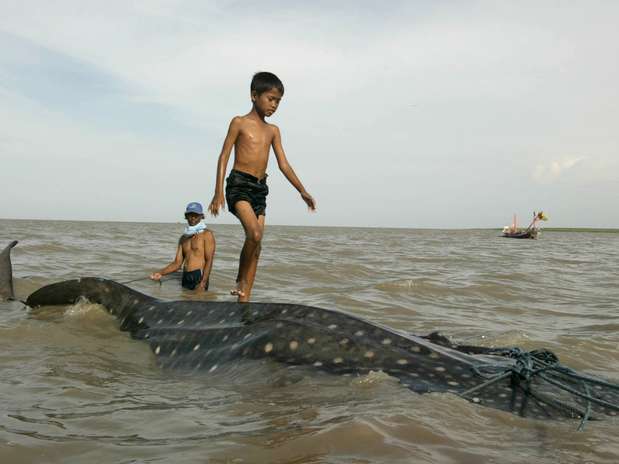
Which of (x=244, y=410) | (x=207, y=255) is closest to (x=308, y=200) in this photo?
(x=207, y=255)

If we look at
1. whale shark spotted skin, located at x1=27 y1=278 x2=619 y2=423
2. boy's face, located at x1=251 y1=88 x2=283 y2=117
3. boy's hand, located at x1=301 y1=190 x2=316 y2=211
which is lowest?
whale shark spotted skin, located at x1=27 y1=278 x2=619 y2=423

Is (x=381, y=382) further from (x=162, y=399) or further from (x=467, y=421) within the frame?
(x=162, y=399)

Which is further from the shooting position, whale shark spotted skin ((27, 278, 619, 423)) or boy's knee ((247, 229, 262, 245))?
boy's knee ((247, 229, 262, 245))

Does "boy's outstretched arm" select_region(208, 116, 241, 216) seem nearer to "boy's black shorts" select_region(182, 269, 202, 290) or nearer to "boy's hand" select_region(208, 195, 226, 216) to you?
"boy's hand" select_region(208, 195, 226, 216)

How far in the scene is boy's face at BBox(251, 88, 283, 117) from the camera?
6.34m

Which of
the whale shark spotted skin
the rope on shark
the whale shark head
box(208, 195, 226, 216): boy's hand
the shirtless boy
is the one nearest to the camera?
the rope on shark

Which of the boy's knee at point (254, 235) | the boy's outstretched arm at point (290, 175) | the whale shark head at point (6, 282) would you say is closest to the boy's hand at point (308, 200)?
the boy's outstretched arm at point (290, 175)

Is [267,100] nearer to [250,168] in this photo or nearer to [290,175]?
[250,168]

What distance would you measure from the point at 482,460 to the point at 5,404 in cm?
254

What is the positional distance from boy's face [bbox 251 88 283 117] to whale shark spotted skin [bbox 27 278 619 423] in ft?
7.99

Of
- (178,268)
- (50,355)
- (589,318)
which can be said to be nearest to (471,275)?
(589,318)

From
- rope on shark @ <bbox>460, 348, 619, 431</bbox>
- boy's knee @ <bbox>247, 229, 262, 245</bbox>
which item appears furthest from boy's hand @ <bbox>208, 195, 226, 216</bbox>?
rope on shark @ <bbox>460, 348, 619, 431</bbox>

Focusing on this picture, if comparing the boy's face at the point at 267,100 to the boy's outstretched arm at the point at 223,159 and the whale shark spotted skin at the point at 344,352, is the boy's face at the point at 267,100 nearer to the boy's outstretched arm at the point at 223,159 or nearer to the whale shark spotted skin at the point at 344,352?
the boy's outstretched arm at the point at 223,159

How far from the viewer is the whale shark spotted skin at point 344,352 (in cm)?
333
